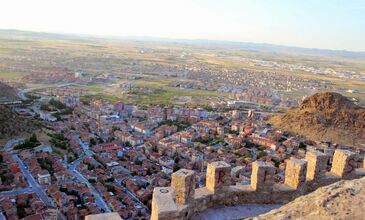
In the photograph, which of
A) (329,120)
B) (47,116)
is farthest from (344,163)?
(47,116)

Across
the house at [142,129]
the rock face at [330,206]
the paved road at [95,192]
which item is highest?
the rock face at [330,206]

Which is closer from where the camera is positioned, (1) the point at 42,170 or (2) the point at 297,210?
(2) the point at 297,210

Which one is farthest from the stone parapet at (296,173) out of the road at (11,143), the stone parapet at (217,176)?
the road at (11,143)

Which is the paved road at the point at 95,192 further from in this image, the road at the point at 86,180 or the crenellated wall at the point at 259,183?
the crenellated wall at the point at 259,183

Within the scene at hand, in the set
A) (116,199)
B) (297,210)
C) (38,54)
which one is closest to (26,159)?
(116,199)

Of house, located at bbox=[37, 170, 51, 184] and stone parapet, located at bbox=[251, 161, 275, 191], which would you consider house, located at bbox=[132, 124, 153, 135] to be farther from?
stone parapet, located at bbox=[251, 161, 275, 191]

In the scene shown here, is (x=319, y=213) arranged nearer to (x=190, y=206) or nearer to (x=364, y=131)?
(x=190, y=206)
